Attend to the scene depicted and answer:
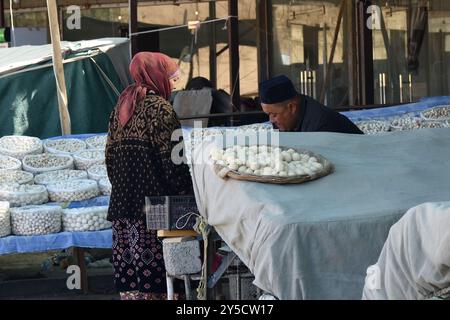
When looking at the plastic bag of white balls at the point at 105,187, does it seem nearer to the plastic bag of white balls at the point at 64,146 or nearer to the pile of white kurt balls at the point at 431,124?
the plastic bag of white balls at the point at 64,146

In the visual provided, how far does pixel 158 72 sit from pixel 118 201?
0.71 m

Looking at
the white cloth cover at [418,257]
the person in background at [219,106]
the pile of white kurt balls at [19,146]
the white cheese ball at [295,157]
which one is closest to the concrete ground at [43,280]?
the pile of white kurt balls at [19,146]

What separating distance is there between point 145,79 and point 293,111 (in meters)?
0.86

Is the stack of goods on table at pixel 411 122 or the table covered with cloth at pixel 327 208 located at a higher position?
the table covered with cloth at pixel 327 208

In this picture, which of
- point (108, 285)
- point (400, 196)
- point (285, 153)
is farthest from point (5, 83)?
point (400, 196)

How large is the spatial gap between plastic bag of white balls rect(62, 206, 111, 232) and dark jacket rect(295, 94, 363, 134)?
5.44 ft

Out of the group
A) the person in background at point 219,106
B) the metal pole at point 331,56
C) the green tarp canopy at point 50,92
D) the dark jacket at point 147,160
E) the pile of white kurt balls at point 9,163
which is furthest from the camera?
the metal pole at point 331,56

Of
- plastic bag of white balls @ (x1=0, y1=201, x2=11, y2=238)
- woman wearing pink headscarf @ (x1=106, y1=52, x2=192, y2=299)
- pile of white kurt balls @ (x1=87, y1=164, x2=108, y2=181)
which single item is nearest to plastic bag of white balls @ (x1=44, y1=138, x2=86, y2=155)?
pile of white kurt balls @ (x1=87, y1=164, x2=108, y2=181)

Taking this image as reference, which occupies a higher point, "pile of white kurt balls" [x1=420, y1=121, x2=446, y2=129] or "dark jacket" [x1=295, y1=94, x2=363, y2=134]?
"dark jacket" [x1=295, y1=94, x2=363, y2=134]

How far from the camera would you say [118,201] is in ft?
15.9

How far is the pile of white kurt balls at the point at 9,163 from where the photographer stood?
22.7ft

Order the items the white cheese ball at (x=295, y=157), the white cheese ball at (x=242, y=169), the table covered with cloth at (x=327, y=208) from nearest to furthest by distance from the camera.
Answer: the table covered with cloth at (x=327, y=208), the white cheese ball at (x=242, y=169), the white cheese ball at (x=295, y=157)

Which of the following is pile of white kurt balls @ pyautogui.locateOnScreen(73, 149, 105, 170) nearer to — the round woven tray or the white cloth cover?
the round woven tray

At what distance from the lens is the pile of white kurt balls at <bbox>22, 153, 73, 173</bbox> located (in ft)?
23.0
